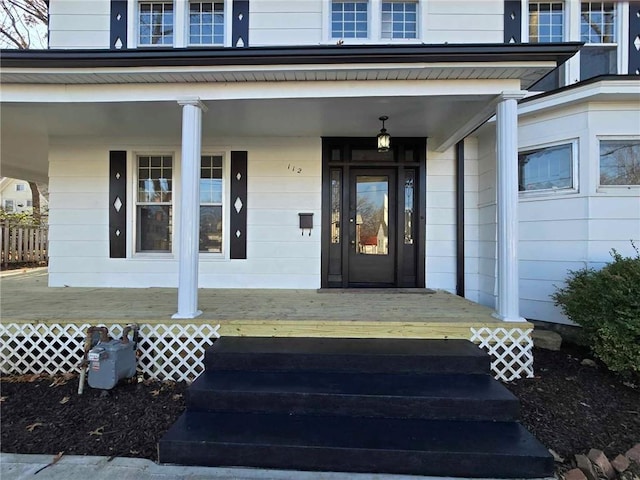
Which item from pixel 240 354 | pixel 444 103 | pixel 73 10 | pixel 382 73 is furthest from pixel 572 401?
pixel 73 10

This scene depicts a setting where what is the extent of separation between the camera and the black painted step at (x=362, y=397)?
2.50 m

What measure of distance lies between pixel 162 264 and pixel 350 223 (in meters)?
2.98

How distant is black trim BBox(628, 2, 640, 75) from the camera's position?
15.2 ft

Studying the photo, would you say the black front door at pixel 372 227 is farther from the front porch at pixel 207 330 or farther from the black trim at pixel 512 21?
the black trim at pixel 512 21

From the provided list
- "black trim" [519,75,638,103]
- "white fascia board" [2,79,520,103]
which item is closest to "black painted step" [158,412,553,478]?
"white fascia board" [2,79,520,103]

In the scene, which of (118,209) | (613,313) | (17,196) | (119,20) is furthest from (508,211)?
(17,196)

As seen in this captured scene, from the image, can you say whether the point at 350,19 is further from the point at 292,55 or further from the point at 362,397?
the point at 362,397

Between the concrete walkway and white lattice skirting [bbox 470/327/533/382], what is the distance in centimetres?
161

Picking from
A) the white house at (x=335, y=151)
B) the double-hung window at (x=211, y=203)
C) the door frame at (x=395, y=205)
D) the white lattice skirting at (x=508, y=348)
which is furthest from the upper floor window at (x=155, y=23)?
the white lattice skirting at (x=508, y=348)

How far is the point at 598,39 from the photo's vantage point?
4.75 meters

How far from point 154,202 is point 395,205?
3.78 m

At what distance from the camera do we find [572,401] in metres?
2.95

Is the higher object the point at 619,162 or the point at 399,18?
the point at 399,18

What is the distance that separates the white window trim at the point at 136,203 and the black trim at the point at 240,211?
33.7 inches
